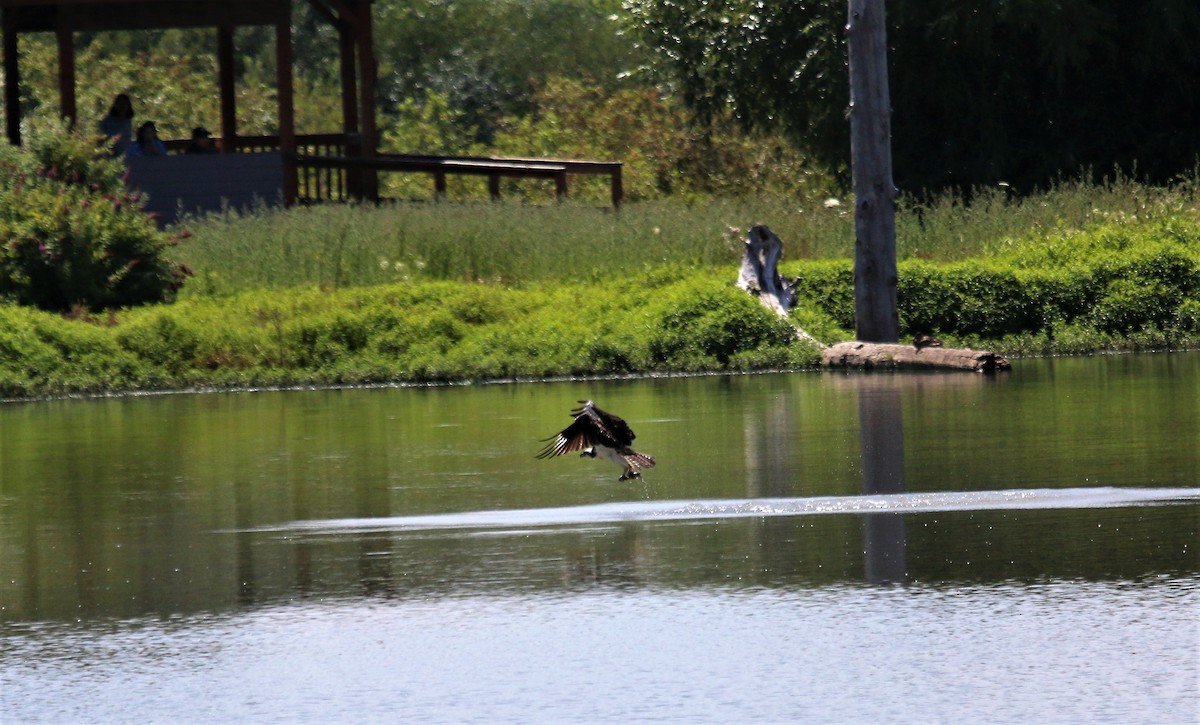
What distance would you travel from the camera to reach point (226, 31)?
33.1 metres

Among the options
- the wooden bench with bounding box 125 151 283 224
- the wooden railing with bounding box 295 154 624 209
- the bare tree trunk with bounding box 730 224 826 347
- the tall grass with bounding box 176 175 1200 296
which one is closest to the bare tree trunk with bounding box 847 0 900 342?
the bare tree trunk with bounding box 730 224 826 347

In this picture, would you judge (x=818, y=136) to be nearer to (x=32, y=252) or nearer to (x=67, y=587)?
(x=32, y=252)

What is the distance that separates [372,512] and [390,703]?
14.5 feet

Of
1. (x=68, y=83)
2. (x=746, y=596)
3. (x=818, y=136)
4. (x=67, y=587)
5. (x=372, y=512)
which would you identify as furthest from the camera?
(x=818, y=136)

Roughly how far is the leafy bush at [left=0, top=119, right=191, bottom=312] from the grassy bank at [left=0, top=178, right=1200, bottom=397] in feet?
1.67

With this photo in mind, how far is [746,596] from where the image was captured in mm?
8719

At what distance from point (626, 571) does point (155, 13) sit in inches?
950

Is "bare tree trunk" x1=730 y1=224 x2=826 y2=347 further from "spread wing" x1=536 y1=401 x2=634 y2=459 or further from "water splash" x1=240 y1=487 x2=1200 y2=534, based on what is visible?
"water splash" x1=240 y1=487 x2=1200 y2=534

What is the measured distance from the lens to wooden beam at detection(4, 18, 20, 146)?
31656mm

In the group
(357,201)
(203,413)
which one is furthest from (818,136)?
(203,413)

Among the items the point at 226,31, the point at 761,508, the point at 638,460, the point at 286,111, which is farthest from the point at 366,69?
the point at 761,508

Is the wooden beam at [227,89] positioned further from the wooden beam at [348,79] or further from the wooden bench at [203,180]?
the wooden bench at [203,180]

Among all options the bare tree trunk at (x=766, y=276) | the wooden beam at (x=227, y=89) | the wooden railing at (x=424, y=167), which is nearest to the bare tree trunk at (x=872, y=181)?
the bare tree trunk at (x=766, y=276)

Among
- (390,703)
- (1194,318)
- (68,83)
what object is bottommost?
(390,703)
